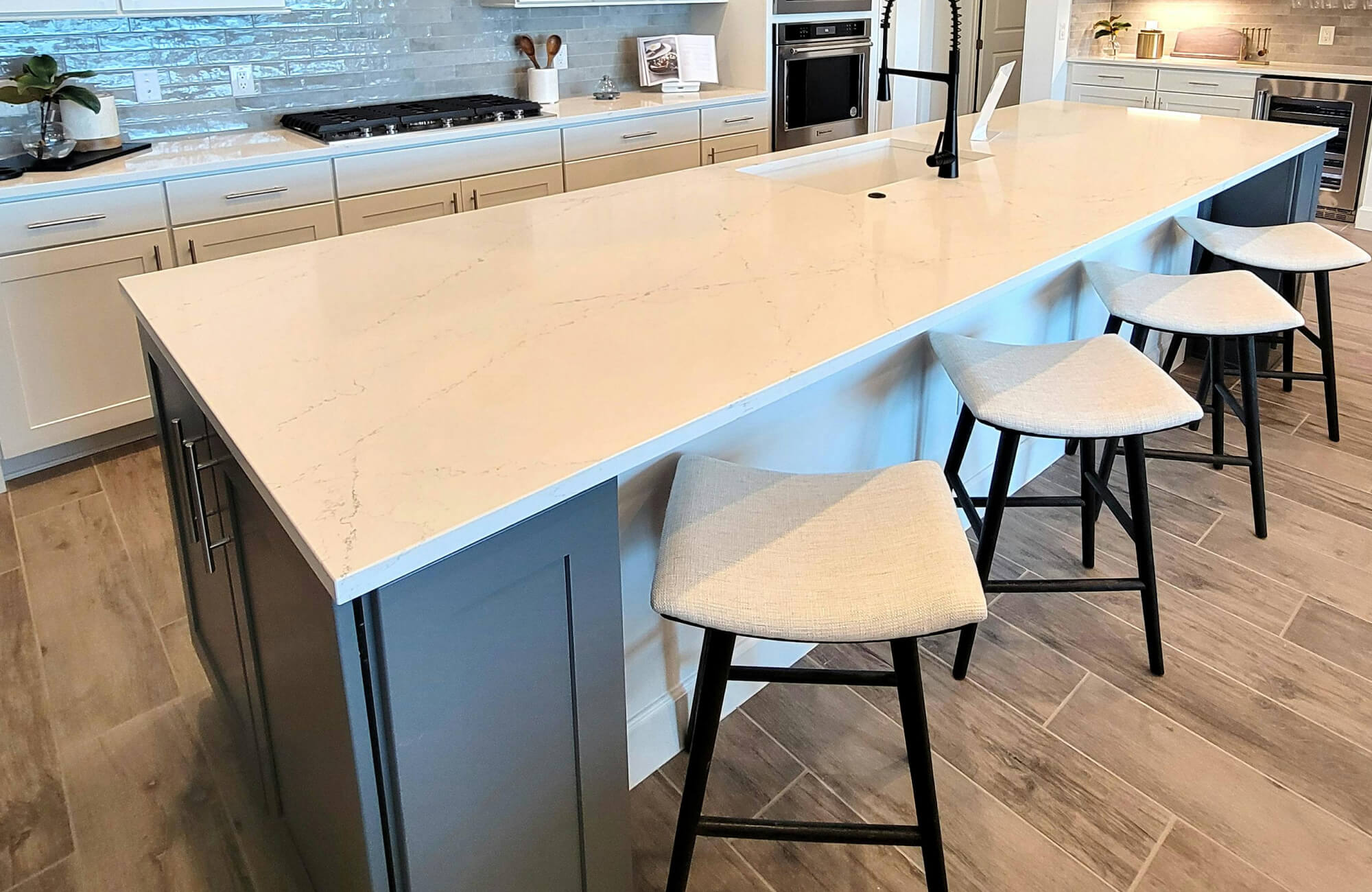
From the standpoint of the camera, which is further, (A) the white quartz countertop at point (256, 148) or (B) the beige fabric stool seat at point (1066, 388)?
(A) the white quartz countertop at point (256, 148)

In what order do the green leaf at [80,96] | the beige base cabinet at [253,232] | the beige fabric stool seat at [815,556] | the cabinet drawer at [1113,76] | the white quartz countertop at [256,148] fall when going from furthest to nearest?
the cabinet drawer at [1113,76] < the beige base cabinet at [253,232] < the green leaf at [80,96] < the white quartz countertop at [256,148] < the beige fabric stool seat at [815,556]

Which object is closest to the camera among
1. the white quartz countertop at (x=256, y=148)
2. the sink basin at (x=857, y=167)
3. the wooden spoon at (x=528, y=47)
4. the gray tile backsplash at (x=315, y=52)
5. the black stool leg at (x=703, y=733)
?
the black stool leg at (x=703, y=733)

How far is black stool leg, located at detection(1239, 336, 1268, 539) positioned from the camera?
243 cm

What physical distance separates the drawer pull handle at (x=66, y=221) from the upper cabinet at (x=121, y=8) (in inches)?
23.5

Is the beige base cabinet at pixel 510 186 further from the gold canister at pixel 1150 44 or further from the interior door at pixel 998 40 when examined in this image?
the gold canister at pixel 1150 44

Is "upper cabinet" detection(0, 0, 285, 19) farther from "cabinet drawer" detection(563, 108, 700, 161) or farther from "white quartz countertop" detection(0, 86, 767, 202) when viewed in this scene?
"cabinet drawer" detection(563, 108, 700, 161)

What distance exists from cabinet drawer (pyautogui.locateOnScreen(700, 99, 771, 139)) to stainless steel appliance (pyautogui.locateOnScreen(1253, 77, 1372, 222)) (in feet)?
10.3

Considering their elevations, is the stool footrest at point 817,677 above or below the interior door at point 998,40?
below

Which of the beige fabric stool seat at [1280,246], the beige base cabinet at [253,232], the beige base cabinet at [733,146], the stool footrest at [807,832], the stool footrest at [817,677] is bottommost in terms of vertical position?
the stool footrest at [807,832]

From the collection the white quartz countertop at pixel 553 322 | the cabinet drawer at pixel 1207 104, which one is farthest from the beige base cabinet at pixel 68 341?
the cabinet drawer at pixel 1207 104

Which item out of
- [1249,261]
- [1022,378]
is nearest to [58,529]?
[1022,378]

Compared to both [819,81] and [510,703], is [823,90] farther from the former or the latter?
[510,703]

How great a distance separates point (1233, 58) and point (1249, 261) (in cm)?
406

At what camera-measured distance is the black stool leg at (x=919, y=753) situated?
1320 mm
